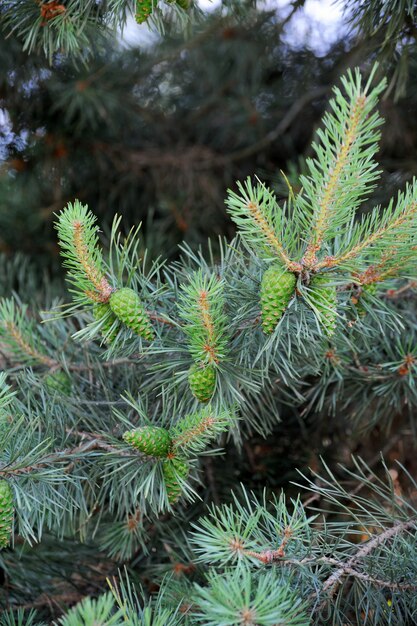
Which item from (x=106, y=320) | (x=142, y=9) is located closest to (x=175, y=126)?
(x=142, y=9)

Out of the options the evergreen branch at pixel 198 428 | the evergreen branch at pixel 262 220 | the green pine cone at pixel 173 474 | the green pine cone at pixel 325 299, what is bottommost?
the green pine cone at pixel 173 474

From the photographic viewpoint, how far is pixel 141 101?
1188 mm

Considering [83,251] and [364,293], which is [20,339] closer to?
[83,251]

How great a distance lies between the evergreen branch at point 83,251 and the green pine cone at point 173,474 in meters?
0.14

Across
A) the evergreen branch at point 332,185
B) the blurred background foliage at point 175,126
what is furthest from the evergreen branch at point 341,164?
the blurred background foliage at point 175,126

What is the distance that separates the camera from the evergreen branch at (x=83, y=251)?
0.45 meters

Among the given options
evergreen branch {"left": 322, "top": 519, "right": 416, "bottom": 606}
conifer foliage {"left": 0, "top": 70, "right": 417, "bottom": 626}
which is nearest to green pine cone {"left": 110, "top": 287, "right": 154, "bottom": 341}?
conifer foliage {"left": 0, "top": 70, "right": 417, "bottom": 626}

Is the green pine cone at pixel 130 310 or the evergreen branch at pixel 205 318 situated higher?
the green pine cone at pixel 130 310

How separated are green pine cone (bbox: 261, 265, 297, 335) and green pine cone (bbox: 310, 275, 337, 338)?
0.02 m

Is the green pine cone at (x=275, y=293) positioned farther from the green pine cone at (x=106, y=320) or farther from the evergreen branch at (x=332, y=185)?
the green pine cone at (x=106, y=320)

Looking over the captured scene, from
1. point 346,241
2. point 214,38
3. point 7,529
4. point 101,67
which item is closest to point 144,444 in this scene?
point 7,529

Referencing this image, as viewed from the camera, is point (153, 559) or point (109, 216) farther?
point (109, 216)

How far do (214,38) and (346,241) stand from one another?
0.87 m

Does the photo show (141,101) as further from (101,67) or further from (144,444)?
(144,444)
